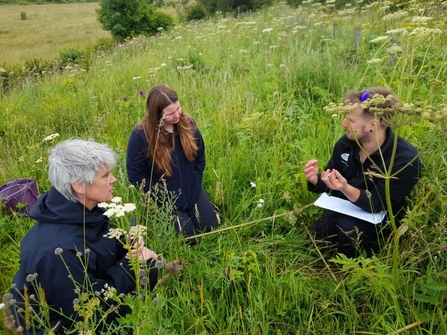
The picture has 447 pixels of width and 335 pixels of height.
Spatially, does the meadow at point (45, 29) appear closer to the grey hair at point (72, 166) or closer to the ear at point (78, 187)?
the grey hair at point (72, 166)

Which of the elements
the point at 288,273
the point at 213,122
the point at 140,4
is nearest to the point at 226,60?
the point at 213,122

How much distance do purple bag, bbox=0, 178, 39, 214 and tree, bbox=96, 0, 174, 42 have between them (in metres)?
17.3

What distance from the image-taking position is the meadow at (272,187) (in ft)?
5.89

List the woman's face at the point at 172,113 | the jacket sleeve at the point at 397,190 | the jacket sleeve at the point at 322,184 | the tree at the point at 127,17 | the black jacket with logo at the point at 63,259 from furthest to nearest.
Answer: the tree at the point at 127,17 → the woman's face at the point at 172,113 → the jacket sleeve at the point at 322,184 → the jacket sleeve at the point at 397,190 → the black jacket with logo at the point at 63,259

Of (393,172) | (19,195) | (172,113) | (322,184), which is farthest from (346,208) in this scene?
(19,195)

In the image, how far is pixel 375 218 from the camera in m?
2.18

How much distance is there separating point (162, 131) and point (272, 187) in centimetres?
111

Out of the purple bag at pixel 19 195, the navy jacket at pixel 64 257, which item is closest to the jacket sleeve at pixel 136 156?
the navy jacket at pixel 64 257

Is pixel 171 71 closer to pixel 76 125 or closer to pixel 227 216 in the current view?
pixel 76 125

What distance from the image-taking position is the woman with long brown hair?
2922mm

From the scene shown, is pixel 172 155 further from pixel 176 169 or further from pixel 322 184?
pixel 322 184

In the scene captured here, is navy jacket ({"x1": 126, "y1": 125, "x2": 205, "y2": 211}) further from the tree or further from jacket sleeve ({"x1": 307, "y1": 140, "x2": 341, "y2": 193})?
the tree

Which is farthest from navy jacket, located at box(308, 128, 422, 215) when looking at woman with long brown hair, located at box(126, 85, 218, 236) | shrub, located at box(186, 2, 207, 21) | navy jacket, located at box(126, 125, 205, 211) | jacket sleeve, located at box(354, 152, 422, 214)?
shrub, located at box(186, 2, 207, 21)

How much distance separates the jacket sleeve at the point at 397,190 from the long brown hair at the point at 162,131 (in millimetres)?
1569
